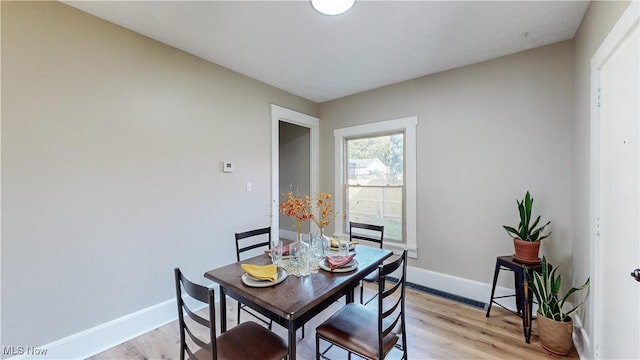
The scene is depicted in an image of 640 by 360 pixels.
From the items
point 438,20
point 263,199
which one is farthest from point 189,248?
point 438,20

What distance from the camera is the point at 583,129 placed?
1.93m

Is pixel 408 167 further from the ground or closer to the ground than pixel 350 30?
closer to the ground

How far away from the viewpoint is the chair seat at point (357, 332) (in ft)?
4.63

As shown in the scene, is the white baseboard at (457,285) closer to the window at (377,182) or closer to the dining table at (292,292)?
the window at (377,182)

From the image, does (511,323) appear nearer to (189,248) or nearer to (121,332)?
(189,248)

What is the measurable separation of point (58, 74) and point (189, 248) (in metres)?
1.73

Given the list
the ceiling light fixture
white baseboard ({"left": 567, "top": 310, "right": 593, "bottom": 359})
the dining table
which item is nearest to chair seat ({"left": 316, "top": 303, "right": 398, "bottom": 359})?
the dining table

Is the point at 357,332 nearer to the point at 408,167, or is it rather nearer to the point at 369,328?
the point at 369,328

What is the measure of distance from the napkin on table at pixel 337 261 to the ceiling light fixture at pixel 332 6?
1.76 meters

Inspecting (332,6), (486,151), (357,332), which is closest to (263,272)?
(357,332)

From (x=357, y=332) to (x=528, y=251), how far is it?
67.8 inches

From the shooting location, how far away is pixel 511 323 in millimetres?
2297

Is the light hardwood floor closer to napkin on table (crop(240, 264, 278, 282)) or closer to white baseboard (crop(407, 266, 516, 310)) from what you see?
white baseboard (crop(407, 266, 516, 310))

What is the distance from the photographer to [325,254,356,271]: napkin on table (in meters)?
1.70
